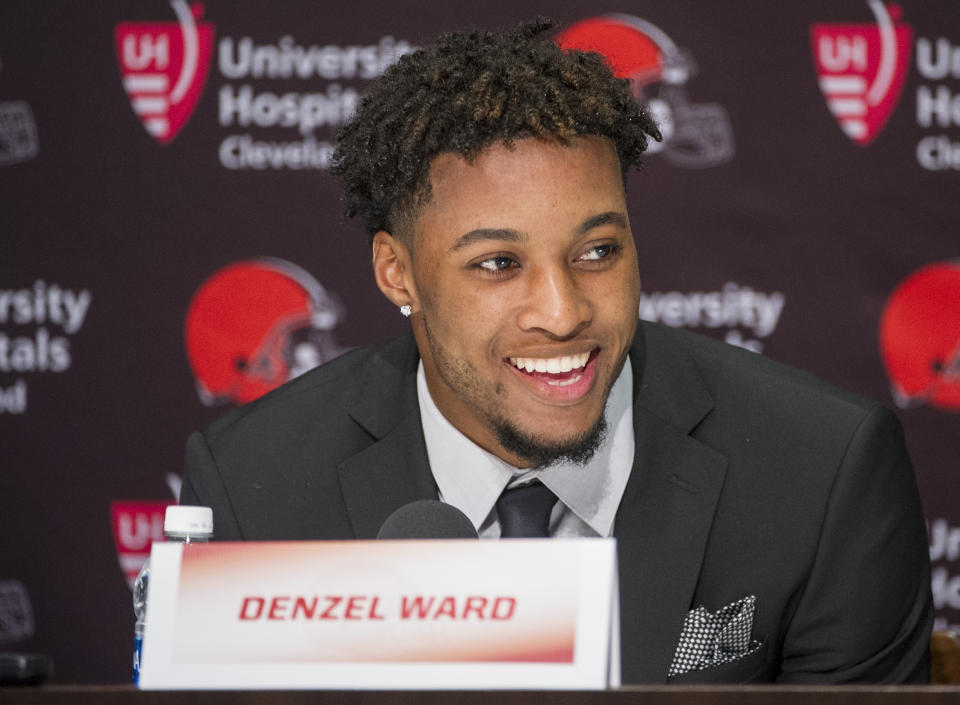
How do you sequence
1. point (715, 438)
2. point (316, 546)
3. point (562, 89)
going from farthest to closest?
point (715, 438) < point (562, 89) < point (316, 546)

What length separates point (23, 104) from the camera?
310 centimetres

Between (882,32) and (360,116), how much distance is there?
5.28 feet

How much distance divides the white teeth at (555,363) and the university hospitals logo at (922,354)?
5.01 feet

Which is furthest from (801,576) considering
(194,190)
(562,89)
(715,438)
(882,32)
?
(194,190)

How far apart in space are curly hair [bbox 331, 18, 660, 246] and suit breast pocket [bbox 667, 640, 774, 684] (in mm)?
759

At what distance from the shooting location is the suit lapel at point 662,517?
173 cm

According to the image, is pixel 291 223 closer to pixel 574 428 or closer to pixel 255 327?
pixel 255 327

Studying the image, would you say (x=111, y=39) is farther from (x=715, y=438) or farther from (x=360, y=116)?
(x=715, y=438)

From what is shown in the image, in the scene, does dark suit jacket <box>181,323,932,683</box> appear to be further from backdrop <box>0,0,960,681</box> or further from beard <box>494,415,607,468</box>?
backdrop <box>0,0,960,681</box>

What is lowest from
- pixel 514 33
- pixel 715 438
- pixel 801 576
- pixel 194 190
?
pixel 801 576

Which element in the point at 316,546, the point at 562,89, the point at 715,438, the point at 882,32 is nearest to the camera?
the point at 316,546

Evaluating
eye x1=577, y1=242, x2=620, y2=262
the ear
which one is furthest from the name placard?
the ear

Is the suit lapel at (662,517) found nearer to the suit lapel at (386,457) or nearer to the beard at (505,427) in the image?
the beard at (505,427)

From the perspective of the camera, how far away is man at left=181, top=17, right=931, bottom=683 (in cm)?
167
